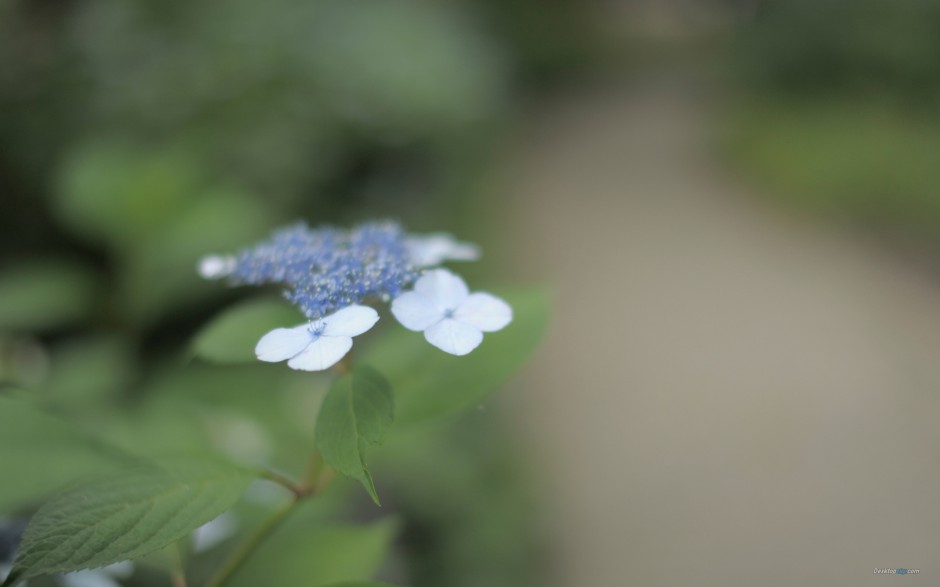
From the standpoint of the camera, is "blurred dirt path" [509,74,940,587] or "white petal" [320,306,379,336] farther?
"blurred dirt path" [509,74,940,587]

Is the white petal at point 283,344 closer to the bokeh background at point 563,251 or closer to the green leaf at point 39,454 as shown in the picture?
the green leaf at point 39,454

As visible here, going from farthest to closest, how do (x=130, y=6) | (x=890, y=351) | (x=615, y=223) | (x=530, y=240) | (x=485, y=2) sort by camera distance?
(x=485, y=2)
(x=615, y=223)
(x=530, y=240)
(x=890, y=351)
(x=130, y=6)

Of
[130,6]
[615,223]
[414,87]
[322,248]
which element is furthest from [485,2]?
[322,248]

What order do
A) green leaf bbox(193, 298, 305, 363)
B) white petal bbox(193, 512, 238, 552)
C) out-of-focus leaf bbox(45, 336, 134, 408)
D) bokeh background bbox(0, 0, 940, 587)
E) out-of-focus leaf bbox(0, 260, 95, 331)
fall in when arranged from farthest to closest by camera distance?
bokeh background bbox(0, 0, 940, 587) → out-of-focus leaf bbox(0, 260, 95, 331) → out-of-focus leaf bbox(45, 336, 134, 408) → white petal bbox(193, 512, 238, 552) → green leaf bbox(193, 298, 305, 363)

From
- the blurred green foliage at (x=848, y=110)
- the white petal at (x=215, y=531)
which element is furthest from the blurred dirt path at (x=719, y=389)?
the white petal at (x=215, y=531)

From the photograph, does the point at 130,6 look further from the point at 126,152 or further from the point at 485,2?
the point at 485,2

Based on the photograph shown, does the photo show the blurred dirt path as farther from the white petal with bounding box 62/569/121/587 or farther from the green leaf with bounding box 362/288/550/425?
the white petal with bounding box 62/569/121/587

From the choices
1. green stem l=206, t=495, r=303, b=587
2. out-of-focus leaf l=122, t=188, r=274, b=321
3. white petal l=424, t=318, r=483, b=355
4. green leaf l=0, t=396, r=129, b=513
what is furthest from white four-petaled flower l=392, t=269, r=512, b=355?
out-of-focus leaf l=122, t=188, r=274, b=321
